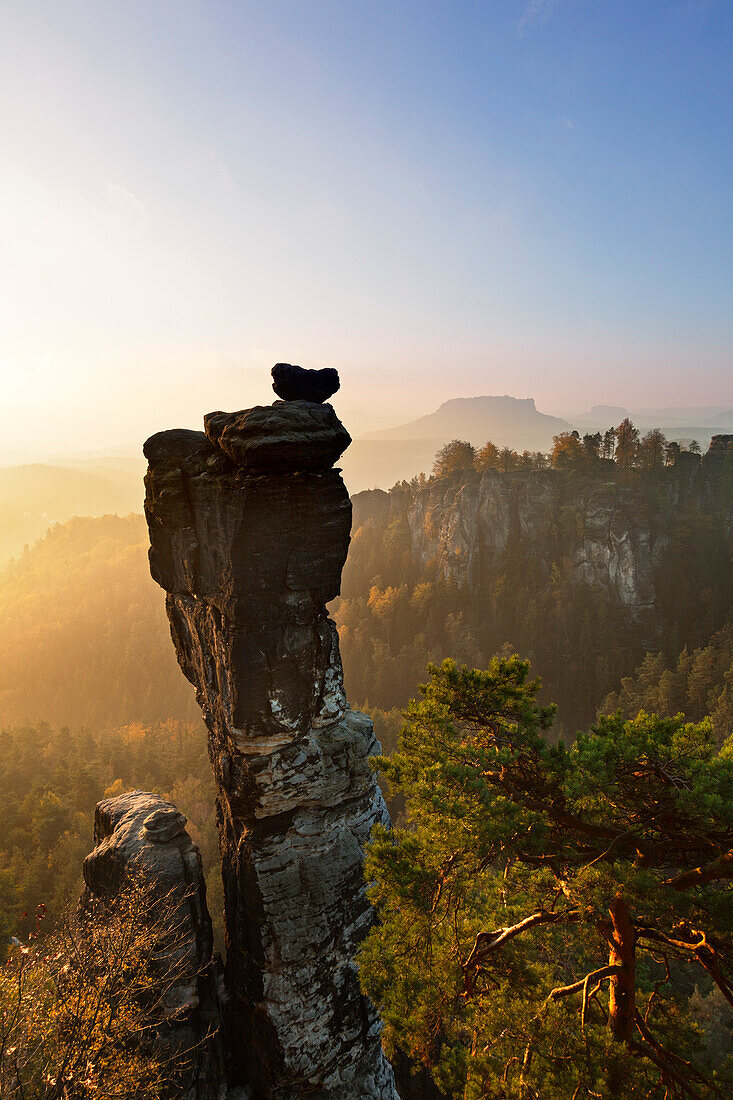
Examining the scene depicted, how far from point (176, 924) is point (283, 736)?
17.9 ft

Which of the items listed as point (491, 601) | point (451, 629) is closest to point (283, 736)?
point (451, 629)

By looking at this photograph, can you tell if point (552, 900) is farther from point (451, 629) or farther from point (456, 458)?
point (456, 458)

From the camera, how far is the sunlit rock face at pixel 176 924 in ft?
36.3

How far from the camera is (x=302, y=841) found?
1120 centimetres

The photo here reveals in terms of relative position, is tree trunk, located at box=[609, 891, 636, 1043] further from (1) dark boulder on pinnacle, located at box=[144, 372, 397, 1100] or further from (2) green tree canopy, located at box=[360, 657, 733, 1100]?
(1) dark boulder on pinnacle, located at box=[144, 372, 397, 1100]

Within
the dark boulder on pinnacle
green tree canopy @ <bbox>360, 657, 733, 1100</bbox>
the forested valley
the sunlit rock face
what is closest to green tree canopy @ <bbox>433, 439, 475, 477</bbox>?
the forested valley

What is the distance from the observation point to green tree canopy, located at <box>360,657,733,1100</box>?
Answer: 5.80m

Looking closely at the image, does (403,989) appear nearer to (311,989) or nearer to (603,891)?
(603,891)

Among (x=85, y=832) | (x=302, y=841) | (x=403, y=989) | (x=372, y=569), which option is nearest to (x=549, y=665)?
(x=372, y=569)

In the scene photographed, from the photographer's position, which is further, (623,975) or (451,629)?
(451,629)

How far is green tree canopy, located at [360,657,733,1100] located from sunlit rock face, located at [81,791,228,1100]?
21.9 feet

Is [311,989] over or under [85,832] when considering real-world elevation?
over

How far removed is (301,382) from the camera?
37.1ft

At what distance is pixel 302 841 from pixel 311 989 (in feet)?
10.7
